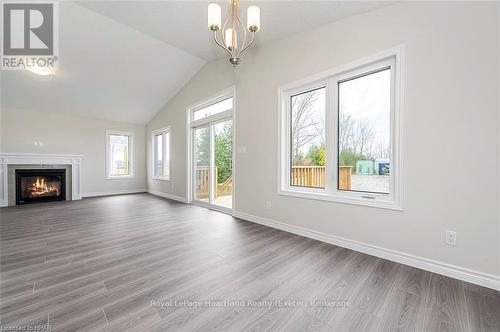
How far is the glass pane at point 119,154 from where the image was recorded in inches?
262

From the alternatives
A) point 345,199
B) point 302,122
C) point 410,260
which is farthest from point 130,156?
point 410,260

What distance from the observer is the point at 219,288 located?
1.64 meters

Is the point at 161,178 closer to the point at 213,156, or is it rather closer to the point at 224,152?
the point at 213,156

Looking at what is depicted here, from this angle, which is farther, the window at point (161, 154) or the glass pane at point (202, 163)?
the window at point (161, 154)

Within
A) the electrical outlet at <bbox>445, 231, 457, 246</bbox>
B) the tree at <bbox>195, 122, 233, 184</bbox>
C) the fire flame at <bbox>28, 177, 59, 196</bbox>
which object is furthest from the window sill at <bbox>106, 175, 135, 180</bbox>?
the electrical outlet at <bbox>445, 231, 457, 246</bbox>

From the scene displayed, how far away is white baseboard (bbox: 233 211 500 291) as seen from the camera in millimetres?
1700

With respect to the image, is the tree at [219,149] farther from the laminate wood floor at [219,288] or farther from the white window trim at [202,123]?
the laminate wood floor at [219,288]

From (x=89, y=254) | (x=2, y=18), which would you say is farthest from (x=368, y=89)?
(x=2, y=18)

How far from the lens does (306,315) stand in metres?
1.35

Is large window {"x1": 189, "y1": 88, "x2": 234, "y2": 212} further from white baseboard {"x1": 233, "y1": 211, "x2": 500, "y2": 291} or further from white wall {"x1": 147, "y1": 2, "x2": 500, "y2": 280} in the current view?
white wall {"x1": 147, "y1": 2, "x2": 500, "y2": 280}

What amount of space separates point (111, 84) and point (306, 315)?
19.0 feet

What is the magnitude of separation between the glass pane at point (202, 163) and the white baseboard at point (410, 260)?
254 cm

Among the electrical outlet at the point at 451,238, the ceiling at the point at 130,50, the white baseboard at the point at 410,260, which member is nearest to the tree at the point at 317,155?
the white baseboard at the point at 410,260

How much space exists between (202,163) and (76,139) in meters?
4.05
